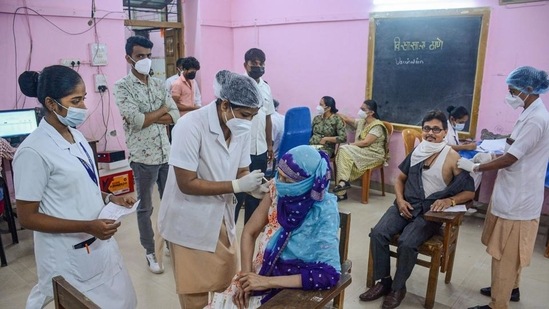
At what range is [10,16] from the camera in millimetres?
3680

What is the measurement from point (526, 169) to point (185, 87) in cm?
340

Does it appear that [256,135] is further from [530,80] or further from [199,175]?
[530,80]

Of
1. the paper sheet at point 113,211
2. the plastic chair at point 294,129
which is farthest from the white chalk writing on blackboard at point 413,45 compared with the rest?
the paper sheet at point 113,211

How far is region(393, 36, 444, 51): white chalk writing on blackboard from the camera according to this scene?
12.6ft

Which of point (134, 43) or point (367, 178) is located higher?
point (134, 43)

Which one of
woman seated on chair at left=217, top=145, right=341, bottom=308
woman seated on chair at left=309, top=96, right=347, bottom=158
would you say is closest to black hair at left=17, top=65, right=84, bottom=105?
woman seated on chair at left=217, top=145, right=341, bottom=308

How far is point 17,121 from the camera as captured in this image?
354 centimetres

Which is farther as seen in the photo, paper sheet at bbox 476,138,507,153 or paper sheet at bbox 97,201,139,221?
paper sheet at bbox 476,138,507,153

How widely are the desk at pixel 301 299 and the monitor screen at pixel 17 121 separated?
3.27 meters

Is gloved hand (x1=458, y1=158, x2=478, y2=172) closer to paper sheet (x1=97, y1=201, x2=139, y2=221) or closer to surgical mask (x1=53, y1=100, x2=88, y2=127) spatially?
paper sheet (x1=97, y1=201, x2=139, y2=221)

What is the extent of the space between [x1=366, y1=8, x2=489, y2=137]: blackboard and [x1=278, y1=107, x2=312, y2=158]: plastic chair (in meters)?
0.98

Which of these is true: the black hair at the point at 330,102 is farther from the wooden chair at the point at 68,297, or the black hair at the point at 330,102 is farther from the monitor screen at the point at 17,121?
the wooden chair at the point at 68,297

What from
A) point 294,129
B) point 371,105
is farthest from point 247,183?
point 371,105

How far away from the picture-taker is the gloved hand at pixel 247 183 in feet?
5.02
